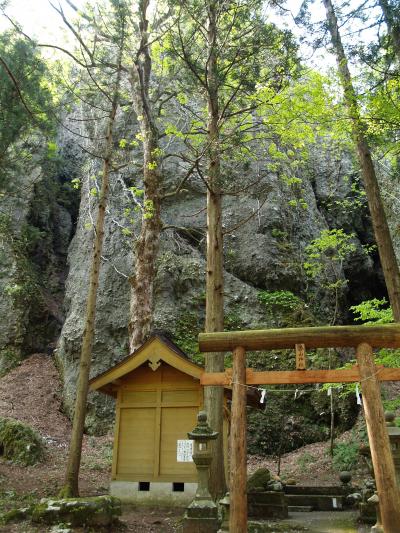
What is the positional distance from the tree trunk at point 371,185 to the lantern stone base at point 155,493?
16.9ft

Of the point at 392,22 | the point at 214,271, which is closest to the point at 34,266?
the point at 214,271

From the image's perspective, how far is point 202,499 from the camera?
259 inches

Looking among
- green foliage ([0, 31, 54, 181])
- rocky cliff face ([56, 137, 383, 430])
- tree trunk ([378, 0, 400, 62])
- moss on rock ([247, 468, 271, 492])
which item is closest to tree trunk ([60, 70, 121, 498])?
green foliage ([0, 31, 54, 181])

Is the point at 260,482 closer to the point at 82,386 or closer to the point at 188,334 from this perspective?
the point at 82,386

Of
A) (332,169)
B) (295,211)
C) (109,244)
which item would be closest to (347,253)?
(295,211)

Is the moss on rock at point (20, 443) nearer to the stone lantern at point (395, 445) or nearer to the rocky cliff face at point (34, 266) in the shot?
the rocky cliff face at point (34, 266)

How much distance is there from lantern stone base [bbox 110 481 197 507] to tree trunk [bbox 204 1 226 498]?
73 cm

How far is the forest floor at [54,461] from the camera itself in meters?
7.73

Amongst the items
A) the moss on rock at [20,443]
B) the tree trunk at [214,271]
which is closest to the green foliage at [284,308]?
the tree trunk at [214,271]

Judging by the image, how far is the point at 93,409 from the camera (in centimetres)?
1488

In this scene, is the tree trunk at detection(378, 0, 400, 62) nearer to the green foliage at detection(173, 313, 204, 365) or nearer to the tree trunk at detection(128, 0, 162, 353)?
the tree trunk at detection(128, 0, 162, 353)

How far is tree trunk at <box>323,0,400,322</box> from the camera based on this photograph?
27.8ft

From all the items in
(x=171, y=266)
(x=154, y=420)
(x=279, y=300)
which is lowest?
(x=154, y=420)

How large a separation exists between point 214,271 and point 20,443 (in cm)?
659
